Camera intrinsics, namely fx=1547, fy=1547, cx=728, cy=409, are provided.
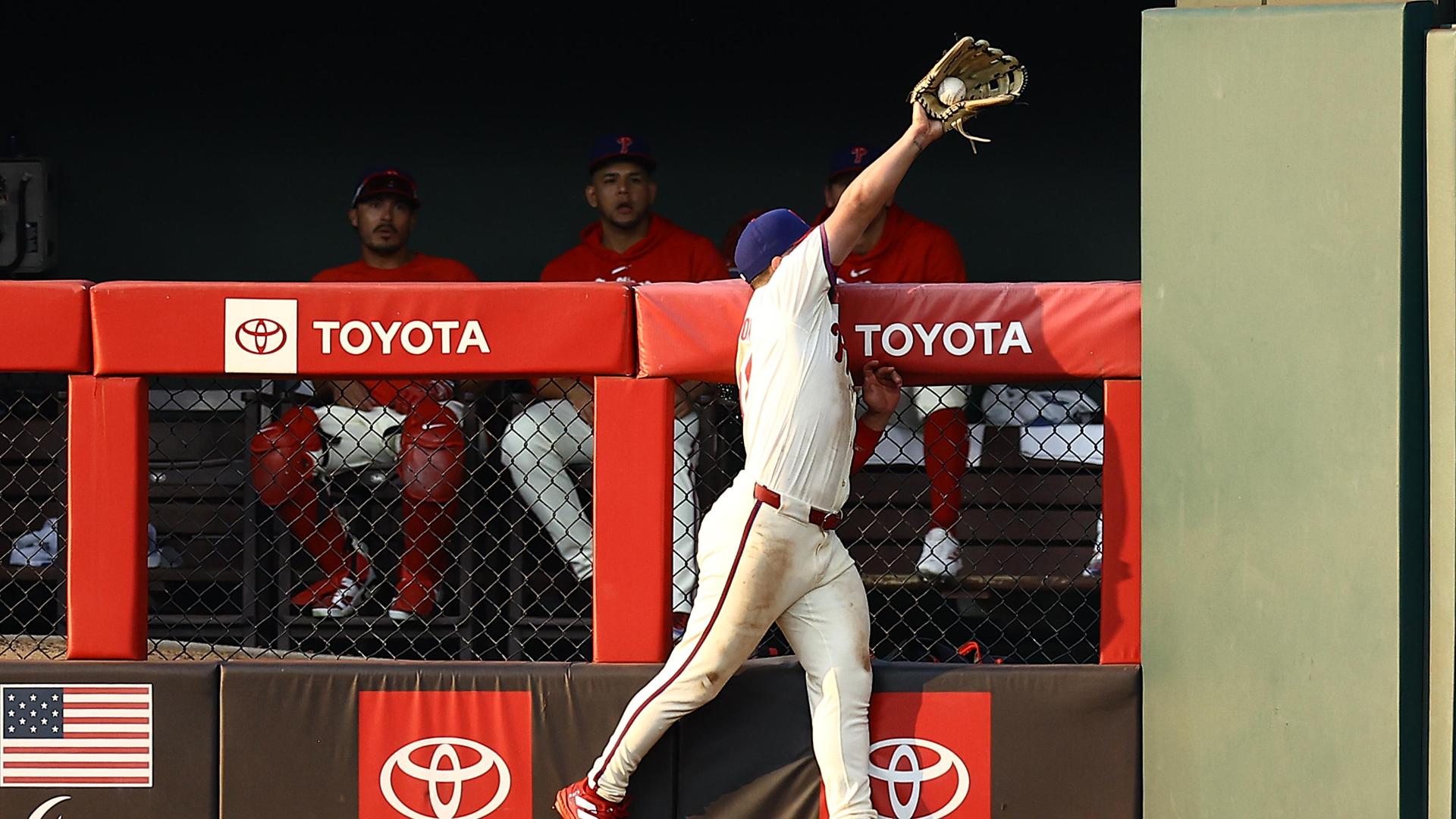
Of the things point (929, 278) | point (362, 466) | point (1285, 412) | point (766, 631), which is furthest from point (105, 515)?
point (929, 278)

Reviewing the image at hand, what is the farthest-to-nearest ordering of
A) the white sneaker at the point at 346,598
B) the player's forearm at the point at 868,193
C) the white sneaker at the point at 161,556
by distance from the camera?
the white sneaker at the point at 161,556, the white sneaker at the point at 346,598, the player's forearm at the point at 868,193

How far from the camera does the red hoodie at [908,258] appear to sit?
555 cm

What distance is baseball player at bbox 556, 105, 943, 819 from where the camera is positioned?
342 centimetres

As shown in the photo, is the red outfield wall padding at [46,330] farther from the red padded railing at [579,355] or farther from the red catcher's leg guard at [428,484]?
the red catcher's leg guard at [428,484]

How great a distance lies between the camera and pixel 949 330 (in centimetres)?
364

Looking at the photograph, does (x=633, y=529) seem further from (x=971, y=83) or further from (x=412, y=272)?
(x=412, y=272)

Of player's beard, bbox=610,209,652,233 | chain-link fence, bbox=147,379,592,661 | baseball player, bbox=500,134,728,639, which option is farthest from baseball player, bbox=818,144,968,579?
chain-link fence, bbox=147,379,592,661

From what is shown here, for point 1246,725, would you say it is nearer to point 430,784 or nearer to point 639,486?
point 639,486

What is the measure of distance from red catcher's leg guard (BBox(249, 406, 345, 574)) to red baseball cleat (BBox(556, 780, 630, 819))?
115 cm

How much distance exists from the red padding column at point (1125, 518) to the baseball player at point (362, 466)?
5.56 feet

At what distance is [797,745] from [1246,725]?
1012 millimetres

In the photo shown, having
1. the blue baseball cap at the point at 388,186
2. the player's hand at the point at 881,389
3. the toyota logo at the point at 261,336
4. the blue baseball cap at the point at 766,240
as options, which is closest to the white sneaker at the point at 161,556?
the toyota logo at the point at 261,336

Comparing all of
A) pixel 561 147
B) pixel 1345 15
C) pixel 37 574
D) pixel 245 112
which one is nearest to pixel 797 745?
pixel 1345 15

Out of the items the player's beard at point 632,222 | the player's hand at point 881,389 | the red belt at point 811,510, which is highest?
the player's beard at point 632,222
